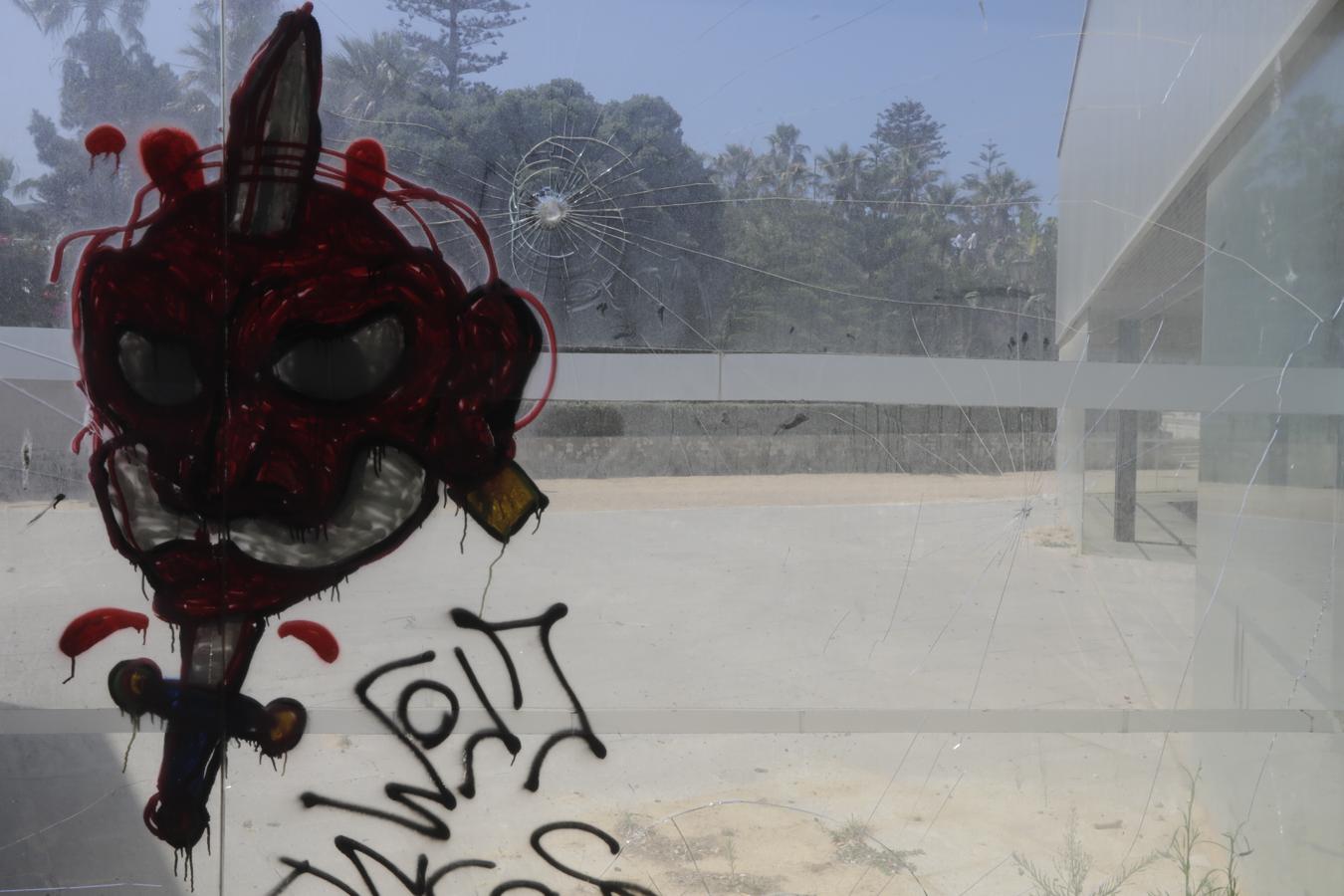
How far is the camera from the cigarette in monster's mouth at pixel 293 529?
2.42m

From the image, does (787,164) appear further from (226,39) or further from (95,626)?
(95,626)

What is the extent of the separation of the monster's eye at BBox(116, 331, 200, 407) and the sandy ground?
1.06 feet

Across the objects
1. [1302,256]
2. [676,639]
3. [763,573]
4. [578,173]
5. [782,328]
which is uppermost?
[578,173]

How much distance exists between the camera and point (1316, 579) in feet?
7.78

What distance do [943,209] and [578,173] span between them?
79 cm

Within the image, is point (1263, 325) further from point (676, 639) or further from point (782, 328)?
point (676, 639)

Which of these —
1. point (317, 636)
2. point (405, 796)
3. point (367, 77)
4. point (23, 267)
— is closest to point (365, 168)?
point (367, 77)

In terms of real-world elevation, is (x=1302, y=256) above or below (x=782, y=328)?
above

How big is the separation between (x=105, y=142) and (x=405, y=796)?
1591mm

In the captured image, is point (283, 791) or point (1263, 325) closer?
point (1263, 325)

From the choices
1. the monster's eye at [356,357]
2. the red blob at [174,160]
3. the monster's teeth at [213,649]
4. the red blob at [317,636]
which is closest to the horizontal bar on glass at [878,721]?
the red blob at [317,636]

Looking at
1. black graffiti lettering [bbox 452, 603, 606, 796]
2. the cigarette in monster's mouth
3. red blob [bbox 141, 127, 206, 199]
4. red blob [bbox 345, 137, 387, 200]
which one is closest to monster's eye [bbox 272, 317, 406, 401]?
the cigarette in monster's mouth

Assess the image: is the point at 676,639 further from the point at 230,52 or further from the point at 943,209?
the point at 230,52

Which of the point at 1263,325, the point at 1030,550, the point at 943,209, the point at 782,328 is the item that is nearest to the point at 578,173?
the point at 782,328
